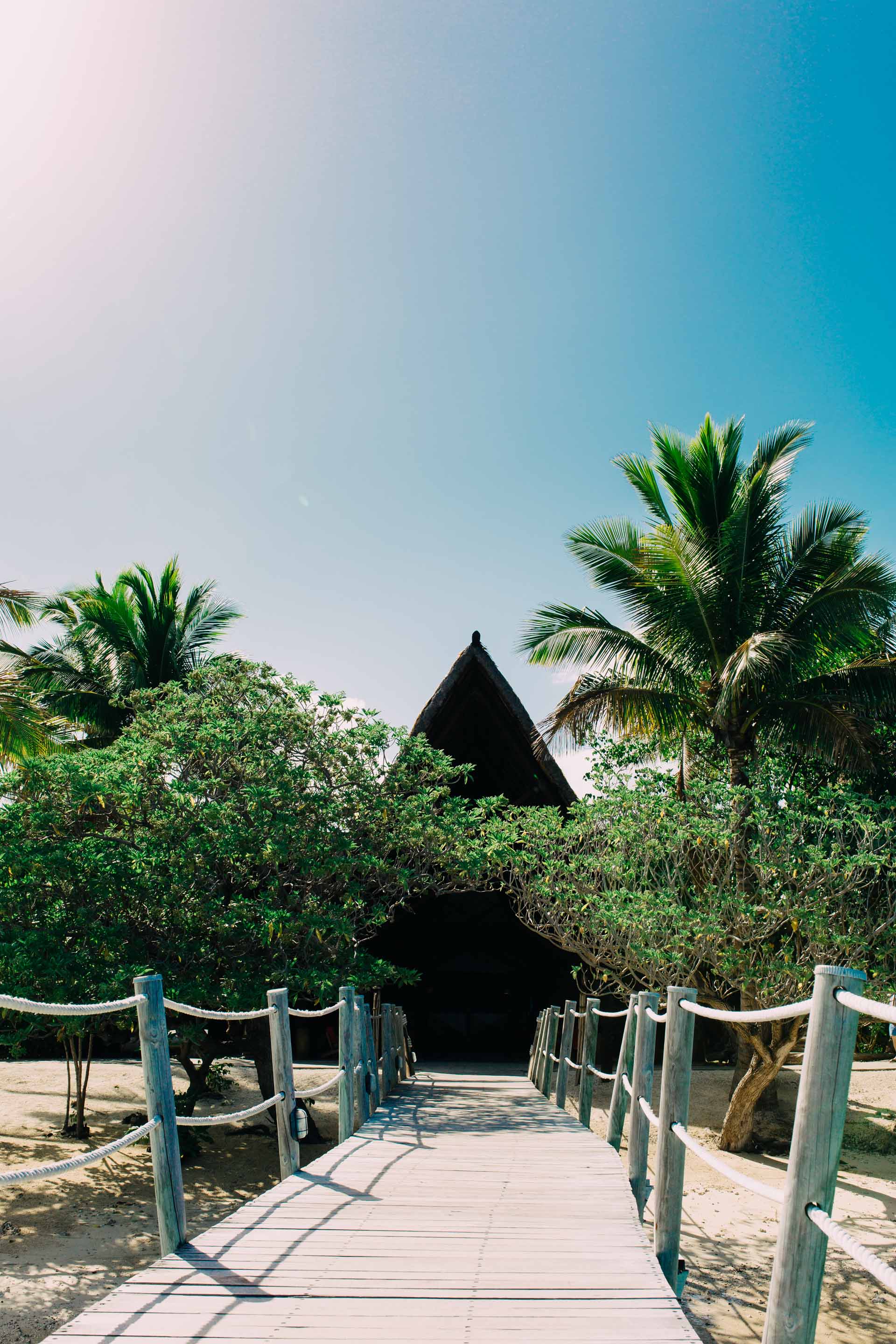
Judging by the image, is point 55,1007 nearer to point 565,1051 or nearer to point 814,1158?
point 814,1158

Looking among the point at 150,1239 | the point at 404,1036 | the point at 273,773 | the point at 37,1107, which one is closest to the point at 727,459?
the point at 273,773

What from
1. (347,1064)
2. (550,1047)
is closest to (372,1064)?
(347,1064)

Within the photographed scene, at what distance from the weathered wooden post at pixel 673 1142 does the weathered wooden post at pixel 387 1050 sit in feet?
17.9

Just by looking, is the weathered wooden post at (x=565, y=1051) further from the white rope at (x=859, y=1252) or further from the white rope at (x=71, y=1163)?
the white rope at (x=859, y=1252)

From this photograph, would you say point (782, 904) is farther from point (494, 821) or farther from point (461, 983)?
point (461, 983)

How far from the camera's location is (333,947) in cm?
898

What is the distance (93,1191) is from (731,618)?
8.91 m

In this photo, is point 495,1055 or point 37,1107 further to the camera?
point 495,1055

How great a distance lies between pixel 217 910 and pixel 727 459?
7924mm

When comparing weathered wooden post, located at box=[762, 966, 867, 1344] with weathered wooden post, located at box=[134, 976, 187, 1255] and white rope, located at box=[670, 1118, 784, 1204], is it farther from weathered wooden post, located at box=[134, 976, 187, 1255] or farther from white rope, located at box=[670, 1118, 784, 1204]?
weathered wooden post, located at box=[134, 976, 187, 1255]

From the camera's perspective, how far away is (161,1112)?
3.24 meters

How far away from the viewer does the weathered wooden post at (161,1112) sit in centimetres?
321

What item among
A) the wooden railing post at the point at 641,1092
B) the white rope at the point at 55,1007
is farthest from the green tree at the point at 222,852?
the white rope at the point at 55,1007

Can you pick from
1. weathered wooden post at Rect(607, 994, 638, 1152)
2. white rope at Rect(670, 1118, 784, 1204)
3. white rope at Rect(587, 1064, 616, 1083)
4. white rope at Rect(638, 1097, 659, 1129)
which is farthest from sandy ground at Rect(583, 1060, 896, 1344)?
white rope at Rect(670, 1118, 784, 1204)
